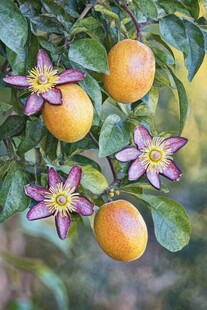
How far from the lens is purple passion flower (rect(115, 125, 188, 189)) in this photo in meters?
0.57

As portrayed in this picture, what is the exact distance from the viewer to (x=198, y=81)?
2166 mm

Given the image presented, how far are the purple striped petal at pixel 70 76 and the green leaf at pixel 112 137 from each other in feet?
0.23

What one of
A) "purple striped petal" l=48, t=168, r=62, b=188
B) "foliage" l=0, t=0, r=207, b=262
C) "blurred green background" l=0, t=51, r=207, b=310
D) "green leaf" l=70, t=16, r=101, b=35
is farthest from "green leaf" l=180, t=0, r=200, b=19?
"blurred green background" l=0, t=51, r=207, b=310

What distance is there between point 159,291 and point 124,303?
134 mm

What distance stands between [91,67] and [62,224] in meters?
0.14

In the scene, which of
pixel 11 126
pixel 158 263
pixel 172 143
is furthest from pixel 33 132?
pixel 158 263

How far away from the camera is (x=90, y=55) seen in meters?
0.54

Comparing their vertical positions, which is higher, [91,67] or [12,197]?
[91,67]

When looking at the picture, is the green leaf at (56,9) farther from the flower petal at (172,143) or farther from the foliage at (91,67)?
the flower petal at (172,143)

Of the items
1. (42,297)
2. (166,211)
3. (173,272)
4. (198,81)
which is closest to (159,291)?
(173,272)

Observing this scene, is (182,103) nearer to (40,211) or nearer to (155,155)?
(155,155)

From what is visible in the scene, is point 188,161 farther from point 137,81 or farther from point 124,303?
point 137,81

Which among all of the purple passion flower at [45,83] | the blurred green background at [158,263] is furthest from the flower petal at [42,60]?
the blurred green background at [158,263]

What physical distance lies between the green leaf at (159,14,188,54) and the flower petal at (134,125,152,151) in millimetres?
81
